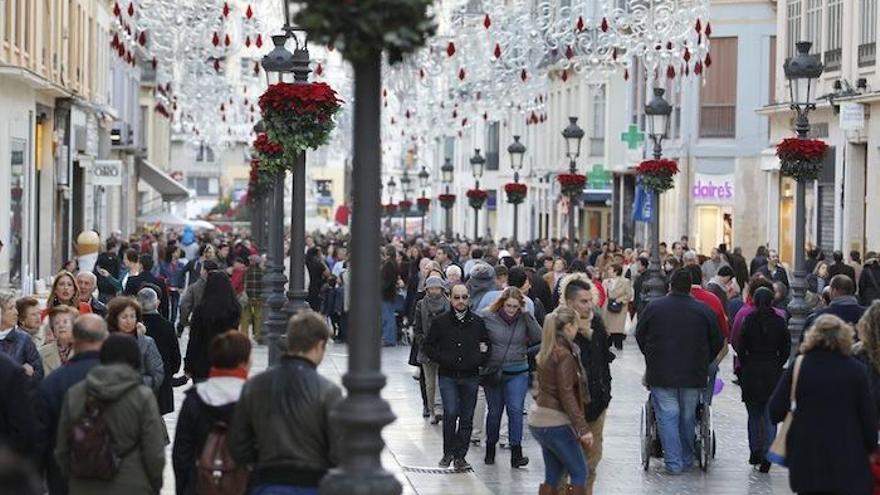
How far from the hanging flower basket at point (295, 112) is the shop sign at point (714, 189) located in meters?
33.1

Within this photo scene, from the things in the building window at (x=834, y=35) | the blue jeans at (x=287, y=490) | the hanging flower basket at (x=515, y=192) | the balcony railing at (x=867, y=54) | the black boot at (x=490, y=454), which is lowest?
the black boot at (x=490, y=454)

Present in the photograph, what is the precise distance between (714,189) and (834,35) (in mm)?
11294

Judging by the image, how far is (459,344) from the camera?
1731cm

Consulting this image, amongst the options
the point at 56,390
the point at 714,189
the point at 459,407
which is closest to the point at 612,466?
the point at 459,407

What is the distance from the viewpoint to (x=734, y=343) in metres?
18.7

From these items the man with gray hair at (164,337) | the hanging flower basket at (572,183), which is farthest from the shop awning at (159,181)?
the man with gray hair at (164,337)

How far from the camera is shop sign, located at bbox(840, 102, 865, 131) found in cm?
3678

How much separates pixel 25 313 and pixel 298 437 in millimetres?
5657

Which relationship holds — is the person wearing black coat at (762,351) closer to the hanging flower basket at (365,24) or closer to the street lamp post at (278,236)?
the street lamp post at (278,236)

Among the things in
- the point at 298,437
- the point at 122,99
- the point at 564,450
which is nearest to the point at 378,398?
the point at 298,437

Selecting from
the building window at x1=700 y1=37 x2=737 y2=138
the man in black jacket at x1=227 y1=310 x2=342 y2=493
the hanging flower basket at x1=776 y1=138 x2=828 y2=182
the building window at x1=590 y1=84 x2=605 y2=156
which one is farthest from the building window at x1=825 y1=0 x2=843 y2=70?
the man in black jacket at x1=227 y1=310 x2=342 y2=493

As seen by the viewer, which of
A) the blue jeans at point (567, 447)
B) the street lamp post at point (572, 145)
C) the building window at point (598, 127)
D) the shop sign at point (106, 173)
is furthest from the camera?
the building window at point (598, 127)

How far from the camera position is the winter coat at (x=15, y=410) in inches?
427

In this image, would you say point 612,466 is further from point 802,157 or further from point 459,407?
point 802,157
